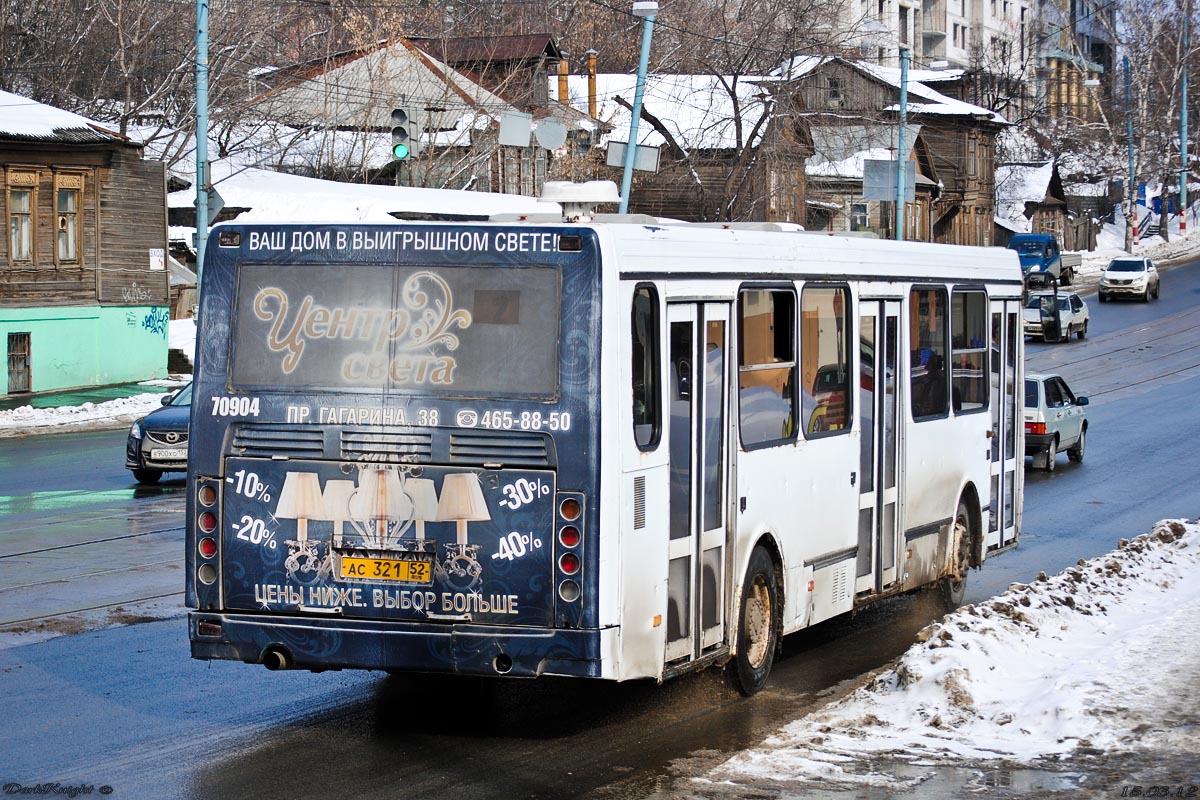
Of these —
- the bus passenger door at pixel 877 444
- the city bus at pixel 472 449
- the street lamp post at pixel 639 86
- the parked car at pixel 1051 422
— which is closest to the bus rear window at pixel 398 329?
the city bus at pixel 472 449

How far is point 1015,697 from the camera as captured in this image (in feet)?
29.1

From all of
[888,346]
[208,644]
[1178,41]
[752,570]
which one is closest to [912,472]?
[888,346]

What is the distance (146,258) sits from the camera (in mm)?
42062

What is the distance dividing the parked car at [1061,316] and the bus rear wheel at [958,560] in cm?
3538

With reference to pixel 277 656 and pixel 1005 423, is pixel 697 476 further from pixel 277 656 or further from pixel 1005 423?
pixel 1005 423

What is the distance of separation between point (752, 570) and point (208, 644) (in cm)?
302

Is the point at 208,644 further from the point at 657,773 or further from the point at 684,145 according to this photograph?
the point at 684,145

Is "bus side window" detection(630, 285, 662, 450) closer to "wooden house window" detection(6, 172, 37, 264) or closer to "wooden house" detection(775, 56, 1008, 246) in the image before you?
"wooden house window" detection(6, 172, 37, 264)

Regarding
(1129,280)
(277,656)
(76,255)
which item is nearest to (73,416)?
(76,255)

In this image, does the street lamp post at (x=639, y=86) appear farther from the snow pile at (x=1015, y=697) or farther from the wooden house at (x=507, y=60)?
the wooden house at (x=507, y=60)

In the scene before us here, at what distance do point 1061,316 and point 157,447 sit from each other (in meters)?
32.1

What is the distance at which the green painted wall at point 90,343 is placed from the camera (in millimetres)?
37188

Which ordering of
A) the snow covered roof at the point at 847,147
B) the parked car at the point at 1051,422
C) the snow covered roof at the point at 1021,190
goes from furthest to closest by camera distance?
the snow covered roof at the point at 1021,190, the snow covered roof at the point at 847,147, the parked car at the point at 1051,422

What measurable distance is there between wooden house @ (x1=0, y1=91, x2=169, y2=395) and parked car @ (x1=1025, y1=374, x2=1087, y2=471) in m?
22.3
